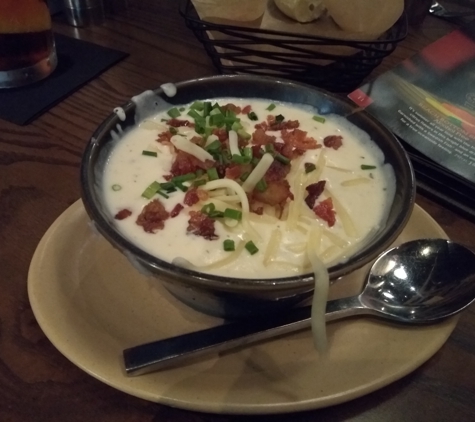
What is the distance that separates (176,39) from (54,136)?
66cm

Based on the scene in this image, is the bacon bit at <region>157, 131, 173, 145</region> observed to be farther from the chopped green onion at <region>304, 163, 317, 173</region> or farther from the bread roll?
the bread roll

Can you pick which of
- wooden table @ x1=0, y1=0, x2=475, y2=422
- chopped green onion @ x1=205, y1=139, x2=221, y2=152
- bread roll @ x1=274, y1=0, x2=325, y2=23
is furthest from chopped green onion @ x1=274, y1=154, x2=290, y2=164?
bread roll @ x1=274, y1=0, x2=325, y2=23

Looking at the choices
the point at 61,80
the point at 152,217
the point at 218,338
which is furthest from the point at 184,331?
the point at 61,80

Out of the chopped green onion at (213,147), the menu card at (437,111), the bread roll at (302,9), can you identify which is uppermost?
the bread roll at (302,9)

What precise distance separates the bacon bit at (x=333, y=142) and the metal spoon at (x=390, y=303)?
0.85 feet

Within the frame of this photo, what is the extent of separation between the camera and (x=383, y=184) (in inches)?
38.3

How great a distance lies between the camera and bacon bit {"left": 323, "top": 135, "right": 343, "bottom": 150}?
1069mm

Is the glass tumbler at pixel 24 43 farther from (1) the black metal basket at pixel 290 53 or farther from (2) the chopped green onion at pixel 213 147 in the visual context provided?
(2) the chopped green onion at pixel 213 147

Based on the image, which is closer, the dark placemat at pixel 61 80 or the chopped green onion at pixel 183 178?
the chopped green onion at pixel 183 178

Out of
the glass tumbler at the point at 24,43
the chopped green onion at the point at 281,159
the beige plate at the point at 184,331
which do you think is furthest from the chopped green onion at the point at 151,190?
the glass tumbler at the point at 24,43

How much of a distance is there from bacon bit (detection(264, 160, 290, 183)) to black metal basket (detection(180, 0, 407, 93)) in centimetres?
43

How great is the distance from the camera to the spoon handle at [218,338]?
0.72m

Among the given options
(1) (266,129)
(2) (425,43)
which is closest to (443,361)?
(1) (266,129)

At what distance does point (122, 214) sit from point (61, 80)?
80cm
